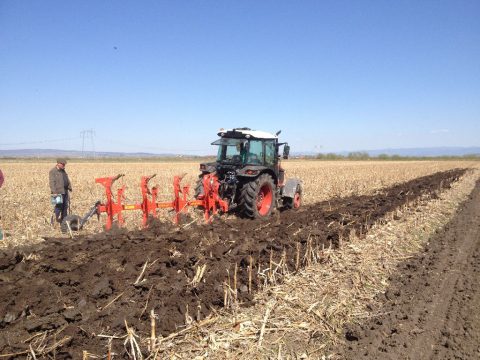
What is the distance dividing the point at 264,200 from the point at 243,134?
1.65 metres

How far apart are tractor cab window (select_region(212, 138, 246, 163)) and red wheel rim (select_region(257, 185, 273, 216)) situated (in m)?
0.88

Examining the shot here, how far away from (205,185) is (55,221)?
3.31 m

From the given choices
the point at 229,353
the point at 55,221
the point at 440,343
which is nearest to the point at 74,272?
the point at 229,353

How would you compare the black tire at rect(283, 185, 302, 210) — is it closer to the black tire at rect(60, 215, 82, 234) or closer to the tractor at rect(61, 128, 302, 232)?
the tractor at rect(61, 128, 302, 232)

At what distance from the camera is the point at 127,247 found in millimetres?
4988

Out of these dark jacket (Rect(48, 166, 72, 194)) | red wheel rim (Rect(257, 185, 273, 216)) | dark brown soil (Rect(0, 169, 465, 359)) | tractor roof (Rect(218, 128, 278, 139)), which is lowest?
dark brown soil (Rect(0, 169, 465, 359))

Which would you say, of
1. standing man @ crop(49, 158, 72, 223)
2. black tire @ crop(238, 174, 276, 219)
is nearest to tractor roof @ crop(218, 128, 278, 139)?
black tire @ crop(238, 174, 276, 219)

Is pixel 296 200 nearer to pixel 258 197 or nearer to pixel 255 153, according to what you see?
pixel 258 197

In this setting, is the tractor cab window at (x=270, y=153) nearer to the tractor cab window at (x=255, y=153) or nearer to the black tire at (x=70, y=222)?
the tractor cab window at (x=255, y=153)

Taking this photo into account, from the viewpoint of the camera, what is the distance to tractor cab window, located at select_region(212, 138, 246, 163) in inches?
333

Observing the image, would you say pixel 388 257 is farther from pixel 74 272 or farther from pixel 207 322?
pixel 74 272

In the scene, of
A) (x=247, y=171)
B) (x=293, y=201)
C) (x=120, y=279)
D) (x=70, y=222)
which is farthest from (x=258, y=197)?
(x=120, y=279)

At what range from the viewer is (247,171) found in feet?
26.2

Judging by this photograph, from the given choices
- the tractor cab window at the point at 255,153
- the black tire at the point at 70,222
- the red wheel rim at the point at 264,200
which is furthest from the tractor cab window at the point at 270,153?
the black tire at the point at 70,222
